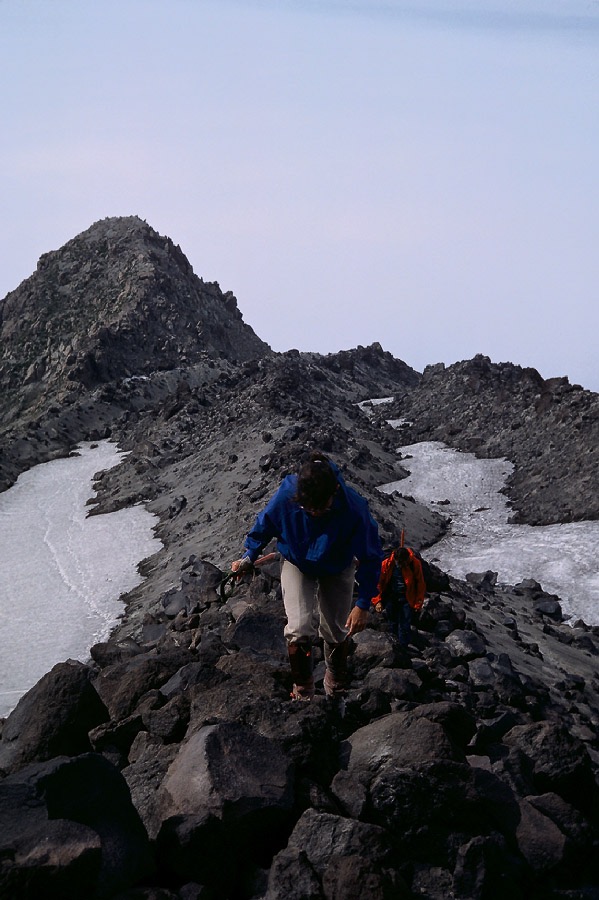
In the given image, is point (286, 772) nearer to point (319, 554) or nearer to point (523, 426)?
point (319, 554)

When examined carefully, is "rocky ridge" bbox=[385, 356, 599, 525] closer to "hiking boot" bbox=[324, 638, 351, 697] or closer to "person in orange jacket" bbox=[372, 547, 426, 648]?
"person in orange jacket" bbox=[372, 547, 426, 648]

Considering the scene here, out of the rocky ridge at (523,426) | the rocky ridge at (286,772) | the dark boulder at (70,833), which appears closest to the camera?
the dark boulder at (70,833)

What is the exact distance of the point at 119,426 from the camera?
41.2 m

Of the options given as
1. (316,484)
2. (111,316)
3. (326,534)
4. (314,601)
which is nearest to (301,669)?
(314,601)

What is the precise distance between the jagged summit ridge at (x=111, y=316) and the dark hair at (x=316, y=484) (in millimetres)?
46517

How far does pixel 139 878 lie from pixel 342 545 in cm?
262

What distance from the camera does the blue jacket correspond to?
6305mm

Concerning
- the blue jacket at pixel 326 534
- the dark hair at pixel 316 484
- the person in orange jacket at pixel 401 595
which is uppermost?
the dark hair at pixel 316 484

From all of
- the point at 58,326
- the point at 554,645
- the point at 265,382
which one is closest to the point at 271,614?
the point at 554,645

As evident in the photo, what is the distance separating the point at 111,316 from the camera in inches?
2350

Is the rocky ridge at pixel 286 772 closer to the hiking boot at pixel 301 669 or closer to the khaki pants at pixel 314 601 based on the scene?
the hiking boot at pixel 301 669

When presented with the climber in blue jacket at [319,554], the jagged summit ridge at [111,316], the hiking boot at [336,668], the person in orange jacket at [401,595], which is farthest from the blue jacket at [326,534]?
the jagged summit ridge at [111,316]

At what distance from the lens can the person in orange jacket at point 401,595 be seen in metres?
9.62

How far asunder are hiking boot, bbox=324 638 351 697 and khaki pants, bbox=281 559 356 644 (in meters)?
0.11
